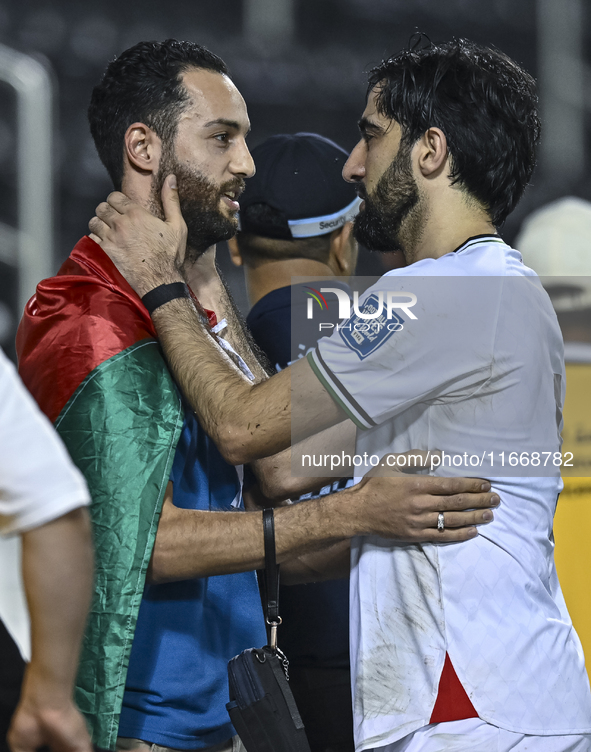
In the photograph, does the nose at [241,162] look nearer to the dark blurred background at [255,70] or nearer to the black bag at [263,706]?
the black bag at [263,706]

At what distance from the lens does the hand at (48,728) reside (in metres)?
1.06

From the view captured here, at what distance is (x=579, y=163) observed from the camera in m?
6.23

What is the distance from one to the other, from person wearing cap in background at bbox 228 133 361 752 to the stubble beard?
507 mm

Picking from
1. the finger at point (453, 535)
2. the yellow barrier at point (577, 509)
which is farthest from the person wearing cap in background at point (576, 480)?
the finger at point (453, 535)

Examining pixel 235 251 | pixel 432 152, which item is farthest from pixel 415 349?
pixel 235 251

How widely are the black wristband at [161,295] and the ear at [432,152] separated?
1.75 ft

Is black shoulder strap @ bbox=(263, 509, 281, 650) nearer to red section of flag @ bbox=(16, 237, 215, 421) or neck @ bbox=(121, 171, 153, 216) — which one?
red section of flag @ bbox=(16, 237, 215, 421)

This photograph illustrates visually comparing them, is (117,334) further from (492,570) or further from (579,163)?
(579,163)

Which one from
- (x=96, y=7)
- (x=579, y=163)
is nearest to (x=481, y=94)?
(x=96, y=7)

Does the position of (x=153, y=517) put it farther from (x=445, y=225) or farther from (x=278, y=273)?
(x=278, y=273)

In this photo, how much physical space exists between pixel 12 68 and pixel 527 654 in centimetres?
434

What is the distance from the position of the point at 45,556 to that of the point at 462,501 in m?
0.73

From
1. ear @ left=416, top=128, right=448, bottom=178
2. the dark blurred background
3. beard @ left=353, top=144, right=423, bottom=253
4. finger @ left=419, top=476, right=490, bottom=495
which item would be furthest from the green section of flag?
the dark blurred background

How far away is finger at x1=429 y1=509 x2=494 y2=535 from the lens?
1.49 meters
